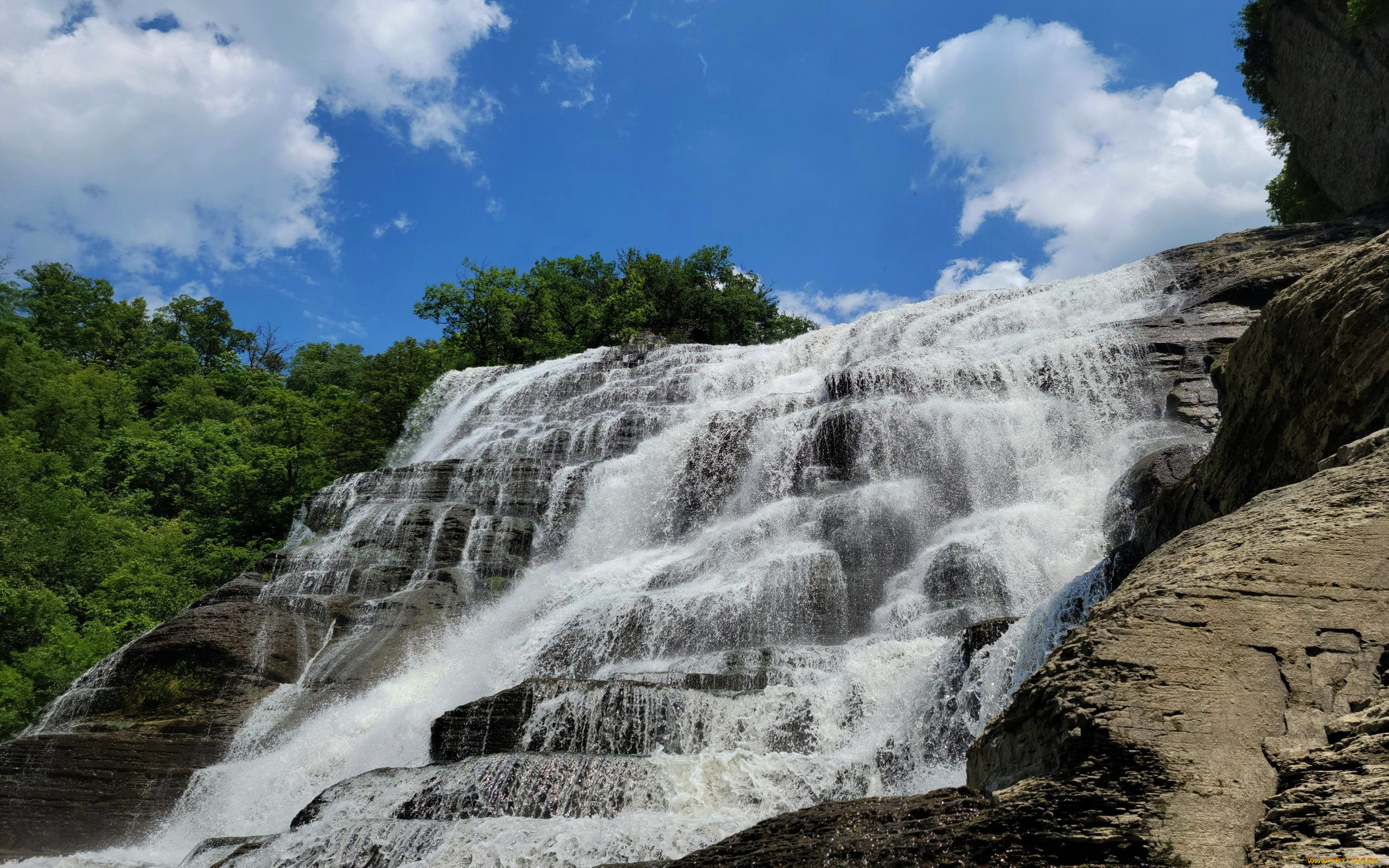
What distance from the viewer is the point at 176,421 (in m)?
46.0

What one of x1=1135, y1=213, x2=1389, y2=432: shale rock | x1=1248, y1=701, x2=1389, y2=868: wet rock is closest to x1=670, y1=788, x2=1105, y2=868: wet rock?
x1=1248, y1=701, x2=1389, y2=868: wet rock

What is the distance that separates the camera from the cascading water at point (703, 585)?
902cm

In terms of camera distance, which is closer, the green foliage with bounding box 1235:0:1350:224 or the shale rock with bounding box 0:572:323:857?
the shale rock with bounding box 0:572:323:857

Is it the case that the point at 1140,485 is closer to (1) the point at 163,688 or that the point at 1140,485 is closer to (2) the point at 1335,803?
(2) the point at 1335,803

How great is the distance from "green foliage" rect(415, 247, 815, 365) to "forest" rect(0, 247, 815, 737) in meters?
0.09

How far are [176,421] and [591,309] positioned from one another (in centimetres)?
2284

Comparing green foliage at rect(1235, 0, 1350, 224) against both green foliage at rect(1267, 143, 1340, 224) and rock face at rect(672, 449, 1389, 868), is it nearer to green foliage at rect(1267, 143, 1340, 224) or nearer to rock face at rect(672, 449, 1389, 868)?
green foliage at rect(1267, 143, 1340, 224)

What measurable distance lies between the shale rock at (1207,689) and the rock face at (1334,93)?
2936cm

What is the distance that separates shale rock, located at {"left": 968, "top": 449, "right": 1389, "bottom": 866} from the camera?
3.06 m

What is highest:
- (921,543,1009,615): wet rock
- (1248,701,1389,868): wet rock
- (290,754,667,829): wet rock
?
(921,543,1009,615): wet rock

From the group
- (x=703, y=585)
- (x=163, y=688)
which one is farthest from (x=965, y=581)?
(x=163, y=688)

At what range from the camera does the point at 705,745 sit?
33.9ft

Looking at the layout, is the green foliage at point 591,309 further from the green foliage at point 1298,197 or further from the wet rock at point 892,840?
the wet rock at point 892,840

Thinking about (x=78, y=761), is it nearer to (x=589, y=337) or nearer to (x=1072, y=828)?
(x=1072, y=828)
